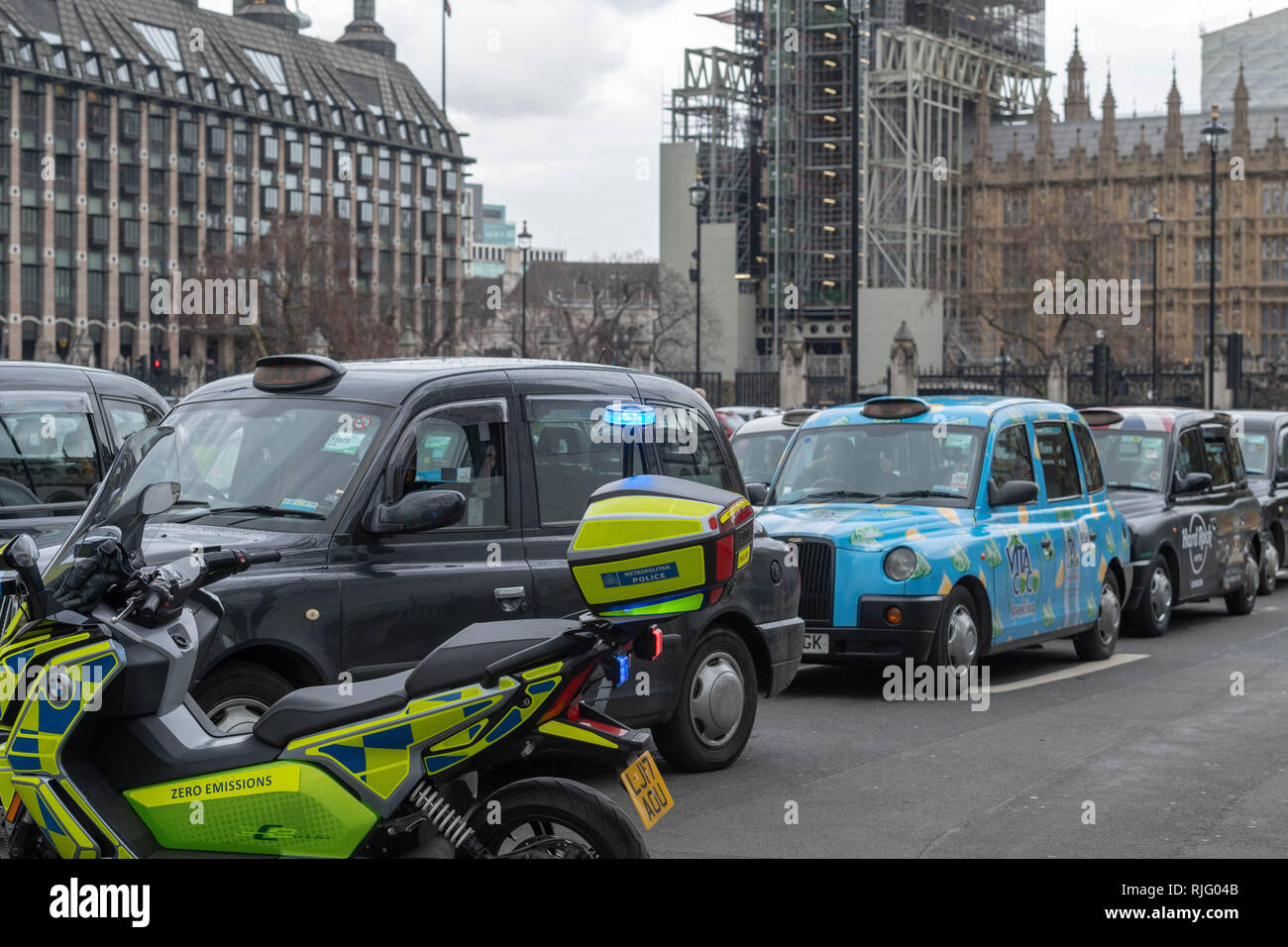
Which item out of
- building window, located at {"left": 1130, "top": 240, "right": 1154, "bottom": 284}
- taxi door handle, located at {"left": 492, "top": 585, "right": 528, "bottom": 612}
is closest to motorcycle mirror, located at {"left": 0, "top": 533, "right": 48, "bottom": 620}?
taxi door handle, located at {"left": 492, "top": 585, "right": 528, "bottom": 612}

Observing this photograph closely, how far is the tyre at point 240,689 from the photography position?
6035mm

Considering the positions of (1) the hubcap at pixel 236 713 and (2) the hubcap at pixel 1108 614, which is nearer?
(1) the hubcap at pixel 236 713

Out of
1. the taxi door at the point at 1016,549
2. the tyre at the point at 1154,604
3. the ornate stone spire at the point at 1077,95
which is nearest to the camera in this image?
the taxi door at the point at 1016,549

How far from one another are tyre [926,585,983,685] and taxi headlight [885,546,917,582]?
13.0 inches

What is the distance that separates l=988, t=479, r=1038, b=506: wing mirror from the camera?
1157 cm

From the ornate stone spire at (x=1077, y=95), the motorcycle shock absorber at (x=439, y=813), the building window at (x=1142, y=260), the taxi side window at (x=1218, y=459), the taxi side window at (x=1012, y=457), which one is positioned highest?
the ornate stone spire at (x=1077, y=95)

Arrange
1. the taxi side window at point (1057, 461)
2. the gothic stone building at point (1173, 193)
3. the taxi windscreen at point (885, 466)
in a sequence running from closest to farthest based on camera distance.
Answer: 1. the taxi windscreen at point (885, 466)
2. the taxi side window at point (1057, 461)
3. the gothic stone building at point (1173, 193)

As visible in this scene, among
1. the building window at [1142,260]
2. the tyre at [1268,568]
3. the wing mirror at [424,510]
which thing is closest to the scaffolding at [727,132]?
the building window at [1142,260]

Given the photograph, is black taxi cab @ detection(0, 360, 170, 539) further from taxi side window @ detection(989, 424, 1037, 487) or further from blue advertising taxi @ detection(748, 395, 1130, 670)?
taxi side window @ detection(989, 424, 1037, 487)

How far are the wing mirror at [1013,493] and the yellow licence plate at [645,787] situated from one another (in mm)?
7269

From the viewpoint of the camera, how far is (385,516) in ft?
21.9

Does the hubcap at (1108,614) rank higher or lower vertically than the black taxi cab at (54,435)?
lower

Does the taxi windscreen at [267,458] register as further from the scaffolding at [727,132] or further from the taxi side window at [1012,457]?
the scaffolding at [727,132]

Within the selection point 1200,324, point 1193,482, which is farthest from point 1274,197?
point 1193,482
